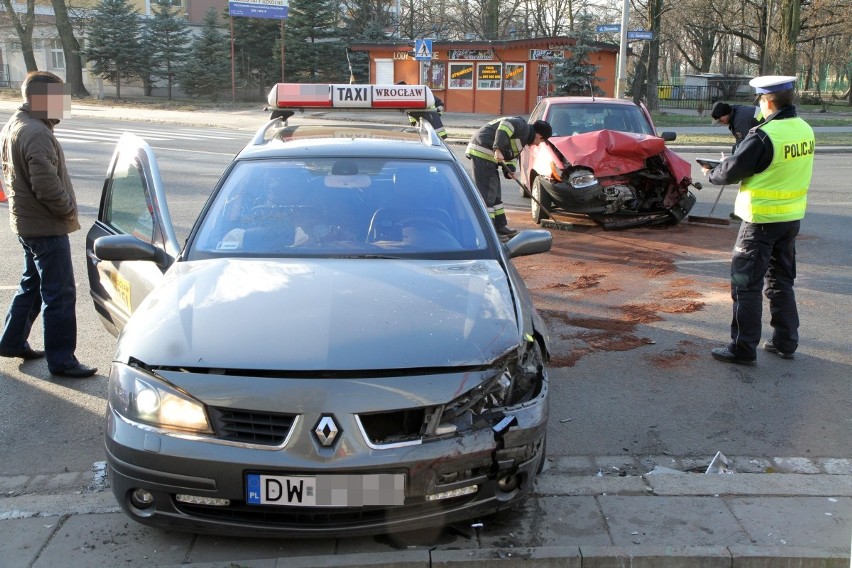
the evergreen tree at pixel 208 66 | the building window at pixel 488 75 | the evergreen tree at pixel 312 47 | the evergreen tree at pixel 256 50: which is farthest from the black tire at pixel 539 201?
the evergreen tree at pixel 256 50

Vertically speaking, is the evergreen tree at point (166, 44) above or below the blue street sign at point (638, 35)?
above

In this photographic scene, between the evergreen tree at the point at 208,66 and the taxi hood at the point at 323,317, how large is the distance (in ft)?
133

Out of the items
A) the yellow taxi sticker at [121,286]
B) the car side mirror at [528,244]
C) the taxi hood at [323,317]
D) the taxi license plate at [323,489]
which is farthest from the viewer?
the yellow taxi sticker at [121,286]

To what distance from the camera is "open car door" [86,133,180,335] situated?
4.26 m

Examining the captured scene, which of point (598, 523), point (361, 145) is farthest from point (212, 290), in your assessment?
point (598, 523)

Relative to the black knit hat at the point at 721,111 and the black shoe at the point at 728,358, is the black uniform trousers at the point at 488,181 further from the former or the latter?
the black shoe at the point at 728,358

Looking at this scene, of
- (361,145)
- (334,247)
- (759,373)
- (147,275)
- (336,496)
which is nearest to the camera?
(336,496)

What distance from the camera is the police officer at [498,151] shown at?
31.0ft

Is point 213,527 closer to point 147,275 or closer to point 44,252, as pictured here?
point 147,275

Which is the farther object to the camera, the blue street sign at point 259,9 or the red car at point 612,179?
the blue street sign at point 259,9

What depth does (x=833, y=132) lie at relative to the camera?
27016 mm

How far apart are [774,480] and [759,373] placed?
1756mm

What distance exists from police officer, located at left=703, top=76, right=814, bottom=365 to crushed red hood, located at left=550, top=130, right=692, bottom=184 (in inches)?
166

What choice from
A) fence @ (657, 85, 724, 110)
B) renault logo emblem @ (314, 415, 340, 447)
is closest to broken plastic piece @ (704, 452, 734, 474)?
renault logo emblem @ (314, 415, 340, 447)
